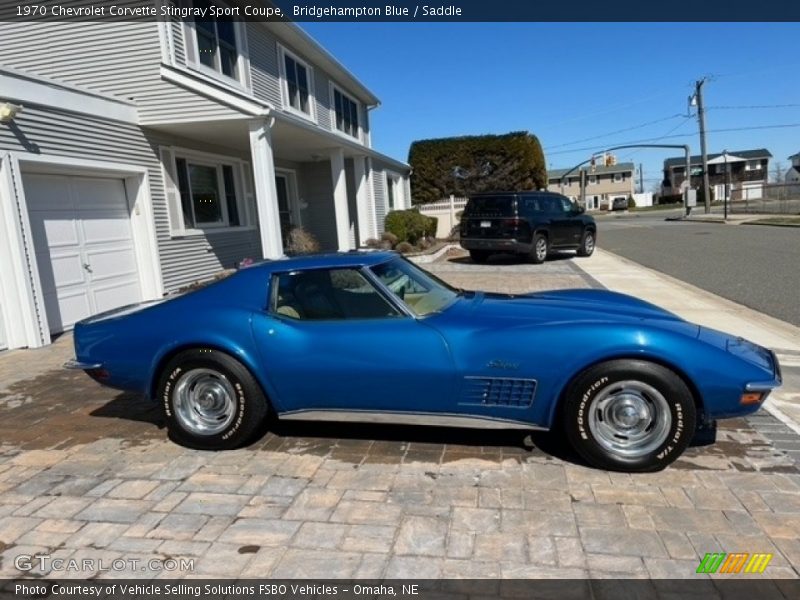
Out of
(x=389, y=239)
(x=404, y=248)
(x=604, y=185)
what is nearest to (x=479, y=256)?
(x=404, y=248)

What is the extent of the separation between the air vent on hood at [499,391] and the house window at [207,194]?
9119 millimetres

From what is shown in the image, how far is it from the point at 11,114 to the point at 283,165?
9661 millimetres

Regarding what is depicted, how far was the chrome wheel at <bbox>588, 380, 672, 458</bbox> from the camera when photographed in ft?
10.1

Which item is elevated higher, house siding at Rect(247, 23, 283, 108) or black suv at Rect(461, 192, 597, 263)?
house siding at Rect(247, 23, 283, 108)

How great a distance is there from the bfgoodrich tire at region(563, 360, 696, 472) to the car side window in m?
1.33

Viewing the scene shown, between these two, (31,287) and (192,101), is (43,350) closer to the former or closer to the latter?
(31,287)

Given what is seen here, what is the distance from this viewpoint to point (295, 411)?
358cm

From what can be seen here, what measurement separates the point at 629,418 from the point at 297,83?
50.7 feet

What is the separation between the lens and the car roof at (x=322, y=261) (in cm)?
371

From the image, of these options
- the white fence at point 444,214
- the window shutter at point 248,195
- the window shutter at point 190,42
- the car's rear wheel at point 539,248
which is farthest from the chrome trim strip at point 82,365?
the white fence at point 444,214

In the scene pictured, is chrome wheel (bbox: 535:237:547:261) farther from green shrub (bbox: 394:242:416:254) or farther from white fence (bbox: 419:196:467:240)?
white fence (bbox: 419:196:467:240)

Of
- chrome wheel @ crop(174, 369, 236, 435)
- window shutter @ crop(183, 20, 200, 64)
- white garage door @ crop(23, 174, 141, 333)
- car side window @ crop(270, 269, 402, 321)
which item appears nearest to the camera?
car side window @ crop(270, 269, 402, 321)

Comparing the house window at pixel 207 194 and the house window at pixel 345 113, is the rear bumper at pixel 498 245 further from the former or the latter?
the house window at pixel 345 113

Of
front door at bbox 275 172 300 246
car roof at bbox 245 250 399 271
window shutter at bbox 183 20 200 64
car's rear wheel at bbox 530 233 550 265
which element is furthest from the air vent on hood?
front door at bbox 275 172 300 246
